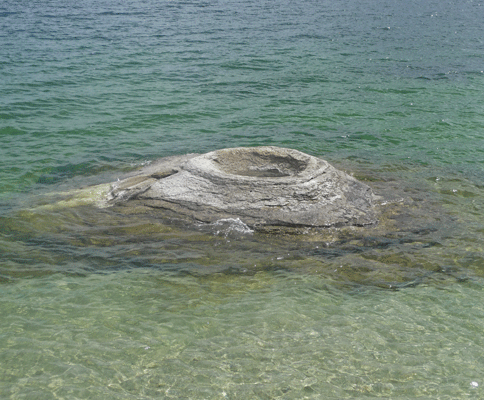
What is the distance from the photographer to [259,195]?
7.14m

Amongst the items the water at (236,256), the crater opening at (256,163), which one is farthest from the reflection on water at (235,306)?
the crater opening at (256,163)

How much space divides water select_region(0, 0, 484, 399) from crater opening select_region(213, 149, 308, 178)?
5.19ft

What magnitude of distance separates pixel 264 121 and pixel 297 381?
979 centimetres

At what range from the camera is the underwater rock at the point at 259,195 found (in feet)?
23.1

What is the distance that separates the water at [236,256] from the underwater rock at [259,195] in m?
0.28

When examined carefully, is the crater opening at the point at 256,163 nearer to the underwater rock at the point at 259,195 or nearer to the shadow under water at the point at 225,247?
the underwater rock at the point at 259,195

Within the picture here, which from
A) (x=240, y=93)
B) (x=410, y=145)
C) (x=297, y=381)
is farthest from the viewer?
(x=240, y=93)

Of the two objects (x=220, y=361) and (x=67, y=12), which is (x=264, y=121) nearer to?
(x=220, y=361)

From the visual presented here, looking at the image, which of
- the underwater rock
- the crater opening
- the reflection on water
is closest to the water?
the reflection on water

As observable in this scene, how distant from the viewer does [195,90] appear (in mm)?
15891

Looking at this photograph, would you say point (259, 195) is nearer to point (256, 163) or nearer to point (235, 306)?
point (256, 163)

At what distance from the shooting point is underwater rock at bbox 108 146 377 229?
23.1ft

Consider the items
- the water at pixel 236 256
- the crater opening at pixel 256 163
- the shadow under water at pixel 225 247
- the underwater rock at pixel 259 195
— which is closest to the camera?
the water at pixel 236 256

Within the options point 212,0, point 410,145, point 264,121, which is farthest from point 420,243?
point 212,0
